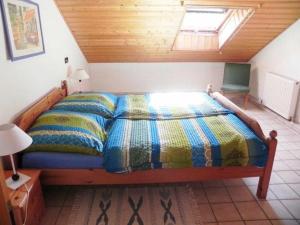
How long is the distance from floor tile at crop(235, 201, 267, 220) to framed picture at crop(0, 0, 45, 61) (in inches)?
91.8

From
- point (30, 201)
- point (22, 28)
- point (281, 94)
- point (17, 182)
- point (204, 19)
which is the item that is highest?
point (204, 19)

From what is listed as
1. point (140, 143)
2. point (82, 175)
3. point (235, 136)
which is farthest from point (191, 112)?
point (82, 175)

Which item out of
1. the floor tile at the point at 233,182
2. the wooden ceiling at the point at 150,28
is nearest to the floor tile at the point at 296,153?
the floor tile at the point at 233,182

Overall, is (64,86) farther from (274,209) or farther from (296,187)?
(296,187)

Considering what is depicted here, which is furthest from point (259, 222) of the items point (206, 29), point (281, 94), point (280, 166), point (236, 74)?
point (206, 29)

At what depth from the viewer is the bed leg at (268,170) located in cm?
197

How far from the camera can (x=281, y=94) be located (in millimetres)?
3805

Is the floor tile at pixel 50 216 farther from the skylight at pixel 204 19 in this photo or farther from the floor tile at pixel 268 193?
the skylight at pixel 204 19

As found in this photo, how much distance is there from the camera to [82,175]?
1.98 metres

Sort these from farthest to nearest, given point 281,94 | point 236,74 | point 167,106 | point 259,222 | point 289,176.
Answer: point 236,74 < point 281,94 < point 167,106 < point 289,176 < point 259,222

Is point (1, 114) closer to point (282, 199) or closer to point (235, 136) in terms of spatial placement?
point (235, 136)

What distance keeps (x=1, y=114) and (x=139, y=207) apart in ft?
4.41

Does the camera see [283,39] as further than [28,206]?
Yes

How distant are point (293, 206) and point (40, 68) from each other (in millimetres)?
2807
